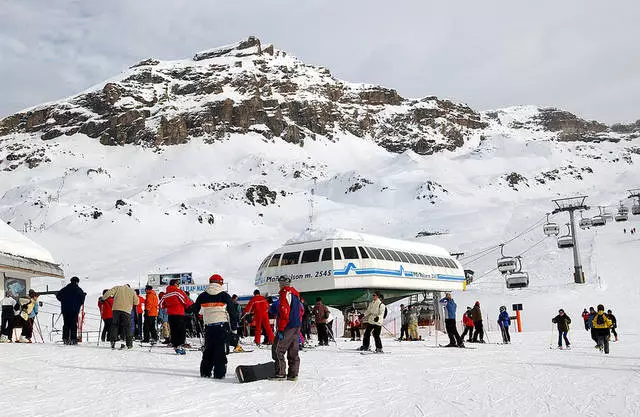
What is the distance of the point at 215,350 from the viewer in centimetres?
965

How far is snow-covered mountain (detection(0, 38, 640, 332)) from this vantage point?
7138 centimetres

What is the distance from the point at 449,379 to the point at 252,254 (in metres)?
58.7

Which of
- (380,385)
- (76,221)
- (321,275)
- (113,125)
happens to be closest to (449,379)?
(380,385)

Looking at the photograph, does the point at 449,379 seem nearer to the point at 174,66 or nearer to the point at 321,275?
the point at 321,275

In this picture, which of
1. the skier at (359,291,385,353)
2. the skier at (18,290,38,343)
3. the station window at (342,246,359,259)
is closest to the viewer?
the skier at (359,291,385,353)

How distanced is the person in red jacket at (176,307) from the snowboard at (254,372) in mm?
4710

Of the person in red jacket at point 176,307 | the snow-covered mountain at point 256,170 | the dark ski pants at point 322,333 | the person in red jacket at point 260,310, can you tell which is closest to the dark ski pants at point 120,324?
the person in red jacket at point 176,307

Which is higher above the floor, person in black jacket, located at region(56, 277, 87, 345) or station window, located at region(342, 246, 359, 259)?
station window, located at region(342, 246, 359, 259)

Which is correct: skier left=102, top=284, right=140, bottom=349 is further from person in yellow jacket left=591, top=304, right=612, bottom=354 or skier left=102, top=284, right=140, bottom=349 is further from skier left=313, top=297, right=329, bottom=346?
person in yellow jacket left=591, top=304, right=612, bottom=354

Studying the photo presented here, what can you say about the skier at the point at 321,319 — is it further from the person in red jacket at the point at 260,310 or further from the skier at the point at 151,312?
the skier at the point at 151,312

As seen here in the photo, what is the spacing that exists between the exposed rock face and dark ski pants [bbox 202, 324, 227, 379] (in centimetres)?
13080

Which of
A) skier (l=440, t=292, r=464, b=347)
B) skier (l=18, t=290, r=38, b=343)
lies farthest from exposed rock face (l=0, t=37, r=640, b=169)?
skier (l=440, t=292, r=464, b=347)

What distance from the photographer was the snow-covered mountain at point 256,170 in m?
71.4

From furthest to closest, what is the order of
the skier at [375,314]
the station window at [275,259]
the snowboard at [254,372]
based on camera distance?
the station window at [275,259]
the skier at [375,314]
the snowboard at [254,372]
